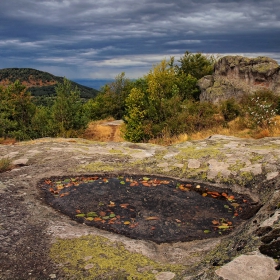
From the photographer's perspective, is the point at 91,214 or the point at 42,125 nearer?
the point at 91,214

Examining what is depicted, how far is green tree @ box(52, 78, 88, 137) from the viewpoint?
2161cm

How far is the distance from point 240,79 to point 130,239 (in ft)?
86.5

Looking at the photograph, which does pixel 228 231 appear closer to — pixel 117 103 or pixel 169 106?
pixel 169 106

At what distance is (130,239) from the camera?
12.0 ft

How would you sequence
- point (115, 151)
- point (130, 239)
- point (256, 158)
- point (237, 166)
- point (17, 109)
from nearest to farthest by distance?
1. point (130, 239)
2. point (237, 166)
3. point (256, 158)
4. point (115, 151)
5. point (17, 109)

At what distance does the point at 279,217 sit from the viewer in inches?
126

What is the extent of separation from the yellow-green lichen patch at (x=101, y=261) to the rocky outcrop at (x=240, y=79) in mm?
23114

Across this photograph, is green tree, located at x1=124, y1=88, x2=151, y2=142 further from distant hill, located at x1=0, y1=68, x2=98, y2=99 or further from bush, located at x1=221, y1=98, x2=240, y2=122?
distant hill, located at x1=0, y1=68, x2=98, y2=99

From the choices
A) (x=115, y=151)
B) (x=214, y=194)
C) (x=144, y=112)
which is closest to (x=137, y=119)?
(x=144, y=112)

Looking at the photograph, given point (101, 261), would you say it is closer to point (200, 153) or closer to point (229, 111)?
point (200, 153)

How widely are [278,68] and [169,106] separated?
42.1 ft

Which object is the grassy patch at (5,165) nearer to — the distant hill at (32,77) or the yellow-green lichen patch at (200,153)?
the yellow-green lichen patch at (200,153)

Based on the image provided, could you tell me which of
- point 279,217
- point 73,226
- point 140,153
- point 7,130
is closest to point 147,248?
point 73,226

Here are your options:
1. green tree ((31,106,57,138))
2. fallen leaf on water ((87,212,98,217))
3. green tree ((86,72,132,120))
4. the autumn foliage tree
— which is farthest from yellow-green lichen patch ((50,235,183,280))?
green tree ((86,72,132,120))
